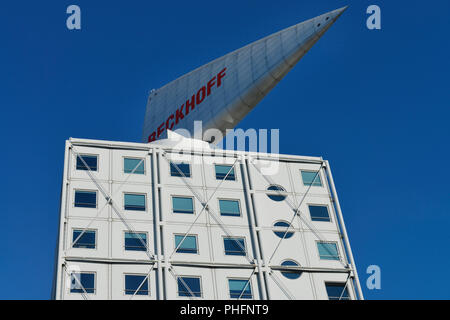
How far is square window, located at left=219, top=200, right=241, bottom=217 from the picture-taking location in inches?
1665

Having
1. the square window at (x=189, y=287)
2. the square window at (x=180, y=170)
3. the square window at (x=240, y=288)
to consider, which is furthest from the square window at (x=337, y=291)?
the square window at (x=180, y=170)

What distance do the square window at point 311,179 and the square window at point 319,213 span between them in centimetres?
176

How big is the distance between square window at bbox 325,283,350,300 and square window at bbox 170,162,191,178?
10928 millimetres

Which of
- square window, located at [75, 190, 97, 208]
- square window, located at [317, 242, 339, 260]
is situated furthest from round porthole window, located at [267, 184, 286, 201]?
square window, located at [75, 190, 97, 208]

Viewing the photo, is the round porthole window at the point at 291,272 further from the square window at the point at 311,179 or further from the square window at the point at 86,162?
the square window at the point at 86,162

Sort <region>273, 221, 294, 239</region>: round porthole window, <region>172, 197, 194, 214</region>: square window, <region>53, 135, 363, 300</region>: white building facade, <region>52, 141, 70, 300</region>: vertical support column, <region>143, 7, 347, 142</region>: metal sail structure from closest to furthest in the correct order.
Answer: <region>52, 141, 70, 300</region>: vertical support column → <region>53, 135, 363, 300</region>: white building facade → <region>172, 197, 194, 214</region>: square window → <region>273, 221, 294, 239</region>: round porthole window → <region>143, 7, 347, 142</region>: metal sail structure

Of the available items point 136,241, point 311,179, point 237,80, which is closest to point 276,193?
point 311,179

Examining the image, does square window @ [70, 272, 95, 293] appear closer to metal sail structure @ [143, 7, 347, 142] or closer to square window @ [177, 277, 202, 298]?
square window @ [177, 277, 202, 298]

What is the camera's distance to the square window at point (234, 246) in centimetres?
4062

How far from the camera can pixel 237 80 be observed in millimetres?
48438

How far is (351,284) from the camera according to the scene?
41062 millimetres

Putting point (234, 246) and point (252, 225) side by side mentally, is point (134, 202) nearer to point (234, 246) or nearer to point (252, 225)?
point (234, 246)

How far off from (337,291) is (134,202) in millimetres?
13063
